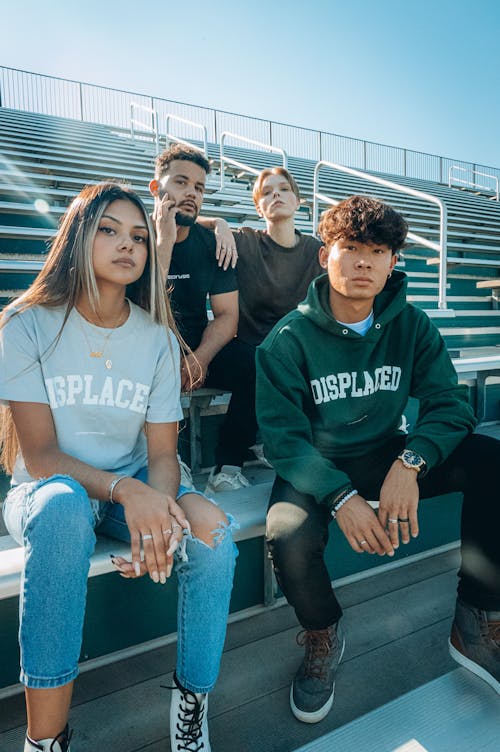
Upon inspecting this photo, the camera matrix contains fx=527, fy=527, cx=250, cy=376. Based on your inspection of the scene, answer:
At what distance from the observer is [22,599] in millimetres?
928

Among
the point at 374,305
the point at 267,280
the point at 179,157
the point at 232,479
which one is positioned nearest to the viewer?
the point at 374,305

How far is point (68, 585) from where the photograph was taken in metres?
0.93

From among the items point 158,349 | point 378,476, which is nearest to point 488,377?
point 378,476

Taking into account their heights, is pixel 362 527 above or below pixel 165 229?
below

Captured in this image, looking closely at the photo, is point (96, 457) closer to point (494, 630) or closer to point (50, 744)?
point (50, 744)

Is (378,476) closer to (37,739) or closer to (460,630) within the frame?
(460,630)

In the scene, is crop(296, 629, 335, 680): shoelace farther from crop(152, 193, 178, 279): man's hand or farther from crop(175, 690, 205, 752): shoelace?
crop(152, 193, 178, 279): man's hand

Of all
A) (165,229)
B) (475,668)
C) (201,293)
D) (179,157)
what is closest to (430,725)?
(475,668)

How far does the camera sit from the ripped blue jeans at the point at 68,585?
0.91 metres

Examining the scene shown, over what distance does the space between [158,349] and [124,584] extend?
24.7 inches

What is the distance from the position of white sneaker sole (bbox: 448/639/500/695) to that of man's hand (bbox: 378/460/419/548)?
0.32m

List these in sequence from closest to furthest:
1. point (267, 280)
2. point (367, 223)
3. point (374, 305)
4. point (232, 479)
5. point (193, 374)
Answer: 1. point (367, 223)
2. point (374, 305)
3. point (232, 479)
4. point (193, 374)
5. point (267, 280)

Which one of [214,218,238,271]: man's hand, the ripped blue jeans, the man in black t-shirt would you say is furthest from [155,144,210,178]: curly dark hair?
the ripped blue jeans

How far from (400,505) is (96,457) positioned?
2.35 feet
